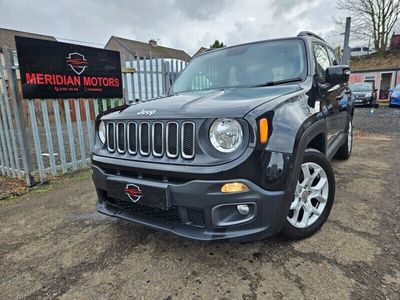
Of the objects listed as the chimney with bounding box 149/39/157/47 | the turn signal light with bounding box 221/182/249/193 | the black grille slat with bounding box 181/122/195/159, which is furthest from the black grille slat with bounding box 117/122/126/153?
the chimney with bounding box 149/39/157/47

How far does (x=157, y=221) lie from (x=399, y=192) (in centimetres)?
305

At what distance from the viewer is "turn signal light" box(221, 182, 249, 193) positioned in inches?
70.9

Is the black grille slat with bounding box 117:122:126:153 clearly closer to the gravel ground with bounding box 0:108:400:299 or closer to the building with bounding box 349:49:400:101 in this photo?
the gravel ground with bounding box 0:108:400:299

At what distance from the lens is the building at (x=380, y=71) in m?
22.7

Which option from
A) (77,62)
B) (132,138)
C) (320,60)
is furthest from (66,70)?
(320,60)

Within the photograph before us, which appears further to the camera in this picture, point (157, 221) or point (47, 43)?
point (47, 43)

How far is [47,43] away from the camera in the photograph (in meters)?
4.04

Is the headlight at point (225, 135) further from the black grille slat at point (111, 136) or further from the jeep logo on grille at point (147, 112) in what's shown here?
the black grille slat at point (111, 136)

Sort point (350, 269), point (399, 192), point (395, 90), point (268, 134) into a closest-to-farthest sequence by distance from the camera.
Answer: point (268, 134)
point (350, 269)
point (399, 192)
point (395, 90)

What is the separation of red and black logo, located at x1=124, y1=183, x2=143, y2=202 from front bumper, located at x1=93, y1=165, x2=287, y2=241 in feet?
0.12

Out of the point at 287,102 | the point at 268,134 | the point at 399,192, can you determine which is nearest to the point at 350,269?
the point at 268,134

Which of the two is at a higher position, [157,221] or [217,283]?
[157,221]

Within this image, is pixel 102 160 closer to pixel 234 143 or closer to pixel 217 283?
pixel 234 143

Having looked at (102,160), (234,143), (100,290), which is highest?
(234,143)
